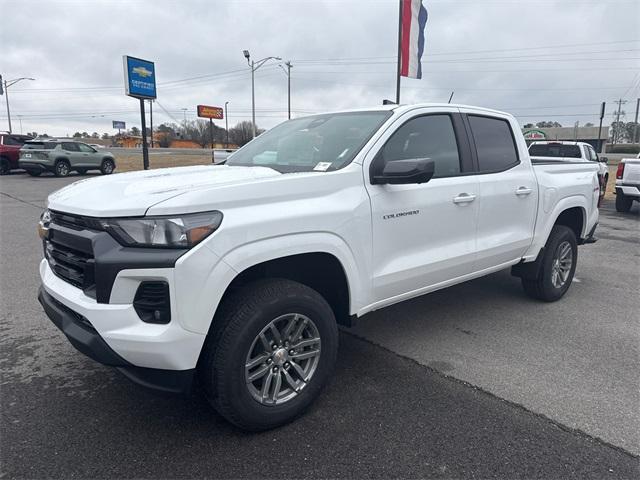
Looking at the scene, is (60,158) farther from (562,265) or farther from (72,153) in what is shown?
(562,265)

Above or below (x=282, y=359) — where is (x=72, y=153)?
above

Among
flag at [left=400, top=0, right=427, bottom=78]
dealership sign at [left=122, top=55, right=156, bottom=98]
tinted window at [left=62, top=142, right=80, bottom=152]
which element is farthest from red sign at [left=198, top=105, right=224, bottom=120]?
flag at [left=400, top=0, right=427, bottom=78]

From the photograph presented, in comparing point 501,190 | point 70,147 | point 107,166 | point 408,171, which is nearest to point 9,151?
point 70,147

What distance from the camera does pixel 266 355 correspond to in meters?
2.72

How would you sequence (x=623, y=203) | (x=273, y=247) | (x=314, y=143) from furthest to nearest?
(x=623, y=203) < (x=314, y=143) < (x=273, y=247)

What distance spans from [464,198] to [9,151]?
24.4 m

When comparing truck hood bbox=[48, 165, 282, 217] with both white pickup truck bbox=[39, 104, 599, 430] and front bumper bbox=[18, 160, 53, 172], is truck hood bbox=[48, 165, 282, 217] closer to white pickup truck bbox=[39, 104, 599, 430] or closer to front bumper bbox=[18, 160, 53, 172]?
white pickup truck bbox=[39, 104, 599, 430]

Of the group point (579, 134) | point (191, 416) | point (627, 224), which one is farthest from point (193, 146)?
point (191, 416)

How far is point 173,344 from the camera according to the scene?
7.59 feet

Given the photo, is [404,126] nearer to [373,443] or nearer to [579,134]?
[373,443]

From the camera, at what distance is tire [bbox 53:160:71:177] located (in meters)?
21.5

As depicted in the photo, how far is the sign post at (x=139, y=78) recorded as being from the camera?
1438 cm

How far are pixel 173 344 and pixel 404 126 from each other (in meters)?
2.22

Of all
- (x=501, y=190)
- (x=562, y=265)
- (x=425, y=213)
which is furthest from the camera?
(x=562, y=265)
